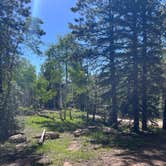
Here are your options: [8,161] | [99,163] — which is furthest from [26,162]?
[99,163]

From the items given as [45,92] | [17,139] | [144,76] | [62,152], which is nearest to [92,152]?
[62,152]

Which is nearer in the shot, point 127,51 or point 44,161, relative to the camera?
point 44,161

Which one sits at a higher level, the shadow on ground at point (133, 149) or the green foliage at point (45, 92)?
the green foliage at point (45, 92)

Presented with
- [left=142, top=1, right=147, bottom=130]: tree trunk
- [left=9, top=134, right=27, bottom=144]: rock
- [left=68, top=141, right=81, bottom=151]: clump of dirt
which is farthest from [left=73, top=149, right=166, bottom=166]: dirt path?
[left=142, top=1, right=147, bottom=130]: tree trunk

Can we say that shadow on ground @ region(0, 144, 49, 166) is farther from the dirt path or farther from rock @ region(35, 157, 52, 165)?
the dirt path

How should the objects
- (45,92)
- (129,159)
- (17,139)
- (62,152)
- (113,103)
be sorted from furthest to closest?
1. (45,92)
2. (113,103)
3. (17,139)
4. (62,152)
5. (129,159)

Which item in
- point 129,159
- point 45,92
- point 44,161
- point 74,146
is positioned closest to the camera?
point 129,159

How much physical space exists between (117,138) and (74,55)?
9.72 m

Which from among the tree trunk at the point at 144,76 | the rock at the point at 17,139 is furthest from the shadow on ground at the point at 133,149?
the rock at the point at 17,139

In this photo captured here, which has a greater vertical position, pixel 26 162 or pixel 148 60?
pixel 148 60

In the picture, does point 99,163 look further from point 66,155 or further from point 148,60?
point 148,60

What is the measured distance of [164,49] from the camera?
24.5 meters

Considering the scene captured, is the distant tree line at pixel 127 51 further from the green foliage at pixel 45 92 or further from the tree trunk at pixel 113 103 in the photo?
the green foliage at pixel 45 92

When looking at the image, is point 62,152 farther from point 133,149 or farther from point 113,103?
point 113,103
